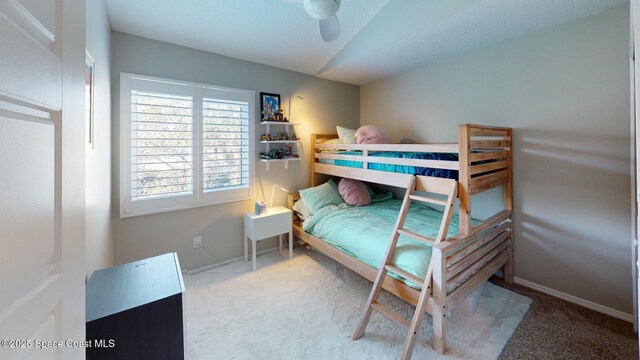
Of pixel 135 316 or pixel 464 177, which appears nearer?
pixel 135 316

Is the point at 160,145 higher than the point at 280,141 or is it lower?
lower

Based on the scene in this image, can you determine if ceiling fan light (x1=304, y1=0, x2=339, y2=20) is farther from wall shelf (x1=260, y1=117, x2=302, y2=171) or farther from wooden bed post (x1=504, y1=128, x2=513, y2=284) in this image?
wooden bed post (x1=504, y1=128, x2=513, y2=284)

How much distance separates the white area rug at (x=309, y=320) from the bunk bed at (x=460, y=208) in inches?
9.4

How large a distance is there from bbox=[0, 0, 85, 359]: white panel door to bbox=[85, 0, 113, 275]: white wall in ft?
2.87

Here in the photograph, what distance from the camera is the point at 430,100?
10.8 feet

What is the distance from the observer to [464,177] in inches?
75.3

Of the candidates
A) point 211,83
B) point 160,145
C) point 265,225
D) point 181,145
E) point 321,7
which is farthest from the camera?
point 265,225

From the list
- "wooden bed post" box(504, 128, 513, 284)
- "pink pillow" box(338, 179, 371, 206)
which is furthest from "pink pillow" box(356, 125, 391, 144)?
"wooden bed post" box(504, 128, 513, 284)

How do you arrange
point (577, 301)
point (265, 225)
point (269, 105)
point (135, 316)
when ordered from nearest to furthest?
1. point (135, 316)
2. point (577, 301)
3. point (265, 225)
4. point (269, 105)

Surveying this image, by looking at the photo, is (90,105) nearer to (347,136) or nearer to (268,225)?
(268,225)

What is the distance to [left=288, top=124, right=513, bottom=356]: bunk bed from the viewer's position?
69.4 inches

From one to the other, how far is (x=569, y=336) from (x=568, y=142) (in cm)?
160

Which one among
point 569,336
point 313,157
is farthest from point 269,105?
point 569,336

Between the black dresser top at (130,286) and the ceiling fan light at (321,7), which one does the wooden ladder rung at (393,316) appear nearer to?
the black dresser top at (130,286)
